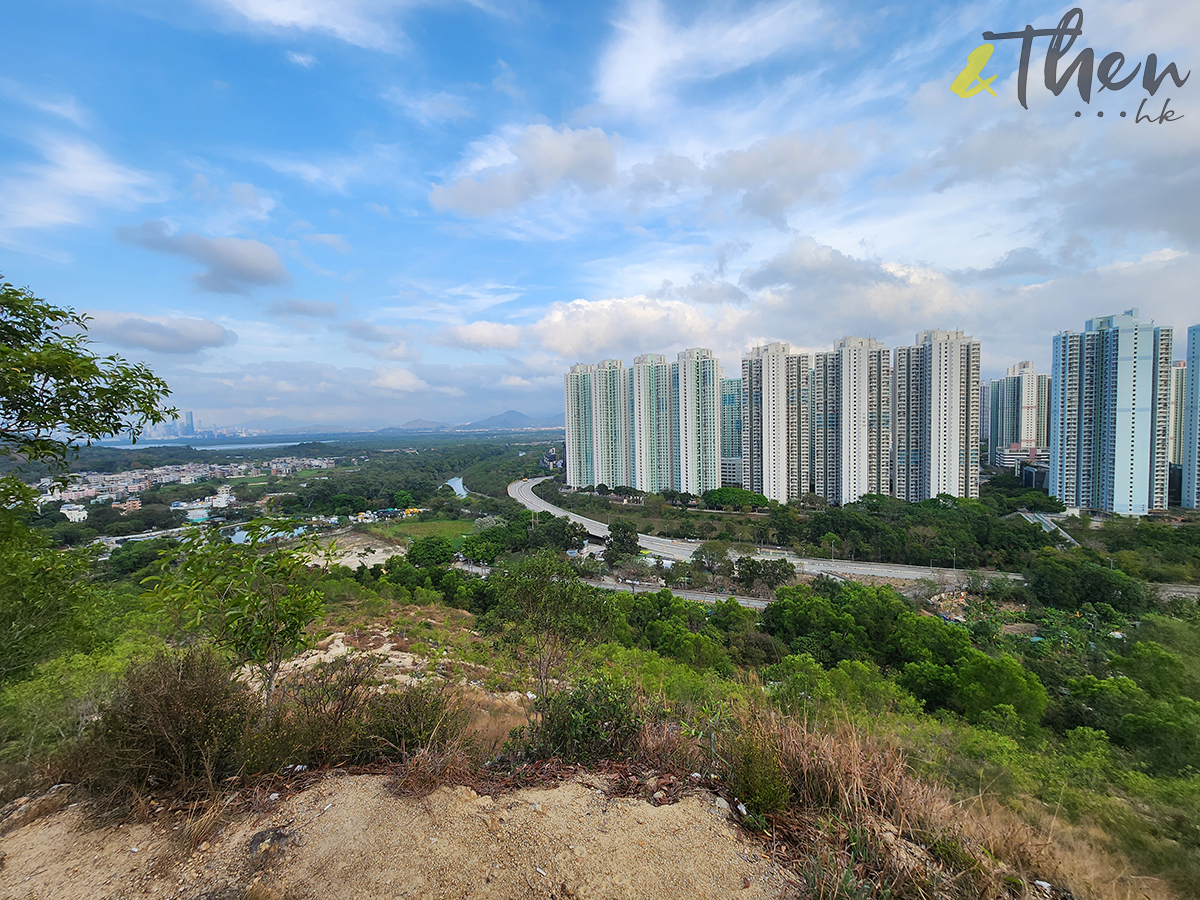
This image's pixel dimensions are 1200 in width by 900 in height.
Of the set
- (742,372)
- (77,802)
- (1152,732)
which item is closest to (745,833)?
(77,802)

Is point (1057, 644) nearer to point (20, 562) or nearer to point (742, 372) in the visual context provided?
point (20, 562)

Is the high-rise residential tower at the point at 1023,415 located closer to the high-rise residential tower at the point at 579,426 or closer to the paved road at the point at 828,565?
the paved road at the point at 828,565

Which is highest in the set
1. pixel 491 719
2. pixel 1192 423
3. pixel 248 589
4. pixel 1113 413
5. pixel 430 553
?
pixel 1113 413

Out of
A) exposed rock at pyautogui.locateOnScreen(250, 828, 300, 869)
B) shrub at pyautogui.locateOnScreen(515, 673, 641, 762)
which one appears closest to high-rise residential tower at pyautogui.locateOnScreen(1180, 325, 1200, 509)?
shrub at pyautogui.locateOnScreen(515, 673, 641, 762)

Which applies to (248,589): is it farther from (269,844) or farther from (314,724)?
(269,844)

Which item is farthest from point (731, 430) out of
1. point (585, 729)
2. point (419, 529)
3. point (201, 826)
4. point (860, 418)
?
point (201, 826)

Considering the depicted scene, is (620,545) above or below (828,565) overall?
above
